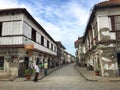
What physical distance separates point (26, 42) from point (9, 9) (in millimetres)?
3743

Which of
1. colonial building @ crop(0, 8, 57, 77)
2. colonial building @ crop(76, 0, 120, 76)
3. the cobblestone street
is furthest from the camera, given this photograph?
colonial building @ crop(0, 8, 57, 77)

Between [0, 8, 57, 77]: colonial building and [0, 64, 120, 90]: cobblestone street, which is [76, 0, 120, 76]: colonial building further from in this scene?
[0, 8, 57, 77]: colonial building

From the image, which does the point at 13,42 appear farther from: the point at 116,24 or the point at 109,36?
the point at 116,24

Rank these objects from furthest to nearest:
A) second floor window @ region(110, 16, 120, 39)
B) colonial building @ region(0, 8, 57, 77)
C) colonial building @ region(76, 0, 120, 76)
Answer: colonial building @ region(0, 8, 57, 77) < second floor window @ region(110, 16, 120, 39) < colonial building @ region(76, 0, 120, 76)

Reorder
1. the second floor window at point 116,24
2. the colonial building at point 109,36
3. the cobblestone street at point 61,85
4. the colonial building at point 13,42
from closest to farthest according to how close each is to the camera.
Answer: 1. the cobblestone street at point 61,85
2. the colonial building at point 109,36
3. the second floor window at point 116,24
4. the colonial building at point 13,42

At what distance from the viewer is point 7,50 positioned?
17031 millimetres

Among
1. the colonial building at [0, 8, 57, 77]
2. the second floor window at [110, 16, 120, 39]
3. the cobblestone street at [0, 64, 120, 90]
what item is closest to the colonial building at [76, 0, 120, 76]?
the second floor window at [110, 16, 120, 39]

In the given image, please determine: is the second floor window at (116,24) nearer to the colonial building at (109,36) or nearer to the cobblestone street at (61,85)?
the colonial building at (109,36)

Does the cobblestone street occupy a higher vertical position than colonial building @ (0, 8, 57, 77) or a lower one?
lower

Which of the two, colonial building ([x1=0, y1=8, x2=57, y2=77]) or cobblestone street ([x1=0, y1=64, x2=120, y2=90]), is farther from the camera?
colonial building ([x1=0, y1=8, x2=57, y2=77])

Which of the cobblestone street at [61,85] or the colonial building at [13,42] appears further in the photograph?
the colonial building at [13,42]

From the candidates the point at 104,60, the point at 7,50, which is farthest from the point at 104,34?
the point at 7,50

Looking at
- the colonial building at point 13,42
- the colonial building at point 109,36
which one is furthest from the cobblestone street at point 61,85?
the colonial building at point 13,42

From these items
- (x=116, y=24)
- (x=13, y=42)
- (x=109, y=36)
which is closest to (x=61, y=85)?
(x=109, y=36)
